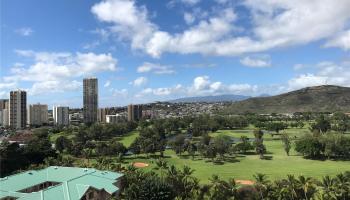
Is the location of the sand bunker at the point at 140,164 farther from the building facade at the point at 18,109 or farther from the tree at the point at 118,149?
the building facade at the point at 18,109

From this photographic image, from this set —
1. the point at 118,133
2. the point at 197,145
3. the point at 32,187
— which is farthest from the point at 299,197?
the point at 118,133

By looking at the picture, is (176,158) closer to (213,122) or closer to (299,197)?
(299,197)

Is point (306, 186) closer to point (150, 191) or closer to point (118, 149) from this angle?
point (150, 191)

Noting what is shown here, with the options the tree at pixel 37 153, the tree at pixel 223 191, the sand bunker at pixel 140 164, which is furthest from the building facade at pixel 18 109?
the tree at pixel 223 191

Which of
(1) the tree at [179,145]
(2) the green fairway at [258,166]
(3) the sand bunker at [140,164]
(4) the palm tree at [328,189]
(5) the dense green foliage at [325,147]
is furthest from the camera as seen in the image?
(1) the tree at [179,145]

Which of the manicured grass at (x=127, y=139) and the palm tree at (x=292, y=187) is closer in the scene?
the palm tree at (x=292, y=187)

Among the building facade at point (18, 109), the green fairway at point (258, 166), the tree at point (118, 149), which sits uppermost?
the building facade at point (18, 109)
